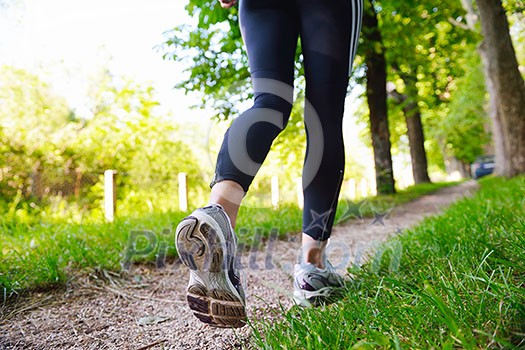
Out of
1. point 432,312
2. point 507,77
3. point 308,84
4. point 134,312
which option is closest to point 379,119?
point 507,77

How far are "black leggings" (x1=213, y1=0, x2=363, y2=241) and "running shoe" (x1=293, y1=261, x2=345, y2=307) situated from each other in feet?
0.38

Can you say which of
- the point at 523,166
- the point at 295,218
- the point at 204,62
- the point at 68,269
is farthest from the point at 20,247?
the point at 523,166

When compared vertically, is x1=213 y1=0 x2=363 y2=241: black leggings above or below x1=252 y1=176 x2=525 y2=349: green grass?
above

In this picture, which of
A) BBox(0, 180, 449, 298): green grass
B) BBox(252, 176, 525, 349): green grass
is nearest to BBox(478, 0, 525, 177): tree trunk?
BBox(0, 180, 449, 298): green grass

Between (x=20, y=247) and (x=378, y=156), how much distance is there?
18.4 ft

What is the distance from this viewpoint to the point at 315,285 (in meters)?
1.27

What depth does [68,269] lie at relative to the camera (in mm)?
1784

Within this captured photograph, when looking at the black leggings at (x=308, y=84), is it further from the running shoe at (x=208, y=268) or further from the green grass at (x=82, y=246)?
the green grass at (x=82, y=246)

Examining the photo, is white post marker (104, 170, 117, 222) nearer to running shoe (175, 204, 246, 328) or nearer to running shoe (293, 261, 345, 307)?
running shoe (293, 261, 345, 307)

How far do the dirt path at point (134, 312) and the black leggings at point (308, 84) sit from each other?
439mm

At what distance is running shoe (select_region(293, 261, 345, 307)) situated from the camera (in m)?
1.24

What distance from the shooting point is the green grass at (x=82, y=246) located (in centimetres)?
163

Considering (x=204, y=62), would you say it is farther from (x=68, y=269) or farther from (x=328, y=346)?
(x=328, y=346)

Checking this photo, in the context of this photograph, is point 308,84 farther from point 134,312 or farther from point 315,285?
point 134,312
